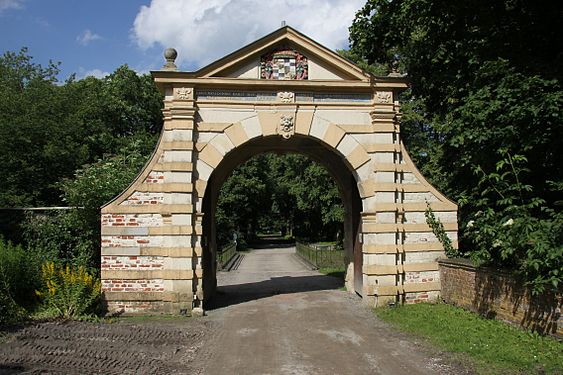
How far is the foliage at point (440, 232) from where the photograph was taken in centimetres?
1211

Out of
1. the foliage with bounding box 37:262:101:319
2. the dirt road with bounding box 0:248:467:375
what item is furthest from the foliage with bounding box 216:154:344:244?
the foliage with bounding box 37:262:101:319

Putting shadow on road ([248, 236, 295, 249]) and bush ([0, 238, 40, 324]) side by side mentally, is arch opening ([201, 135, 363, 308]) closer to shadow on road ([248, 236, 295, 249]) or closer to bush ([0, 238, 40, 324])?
bush ([0, 238, 40, 324])

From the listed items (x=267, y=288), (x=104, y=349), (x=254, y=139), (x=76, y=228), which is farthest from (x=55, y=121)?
(x=104, y=349)

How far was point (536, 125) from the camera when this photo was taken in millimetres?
8523

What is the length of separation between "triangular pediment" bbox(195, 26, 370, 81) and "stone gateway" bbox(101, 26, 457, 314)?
26 mm

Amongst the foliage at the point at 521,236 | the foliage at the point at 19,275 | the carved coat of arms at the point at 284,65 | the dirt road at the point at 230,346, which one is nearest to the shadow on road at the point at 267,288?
the dirt road at the point at 230,346

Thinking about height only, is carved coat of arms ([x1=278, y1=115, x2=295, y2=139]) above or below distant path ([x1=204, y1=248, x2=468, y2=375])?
above

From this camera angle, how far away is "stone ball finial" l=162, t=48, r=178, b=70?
11805 mm

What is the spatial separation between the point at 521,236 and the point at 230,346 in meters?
5.48

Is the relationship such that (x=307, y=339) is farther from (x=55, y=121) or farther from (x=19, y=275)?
(x=55, y=121)

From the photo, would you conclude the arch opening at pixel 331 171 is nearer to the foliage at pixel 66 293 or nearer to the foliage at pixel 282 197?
the foliage at pixel 66 293

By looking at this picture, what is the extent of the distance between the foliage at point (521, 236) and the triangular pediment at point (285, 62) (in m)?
4.73

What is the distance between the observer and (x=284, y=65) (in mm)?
12180

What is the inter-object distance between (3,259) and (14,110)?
19.7 m
